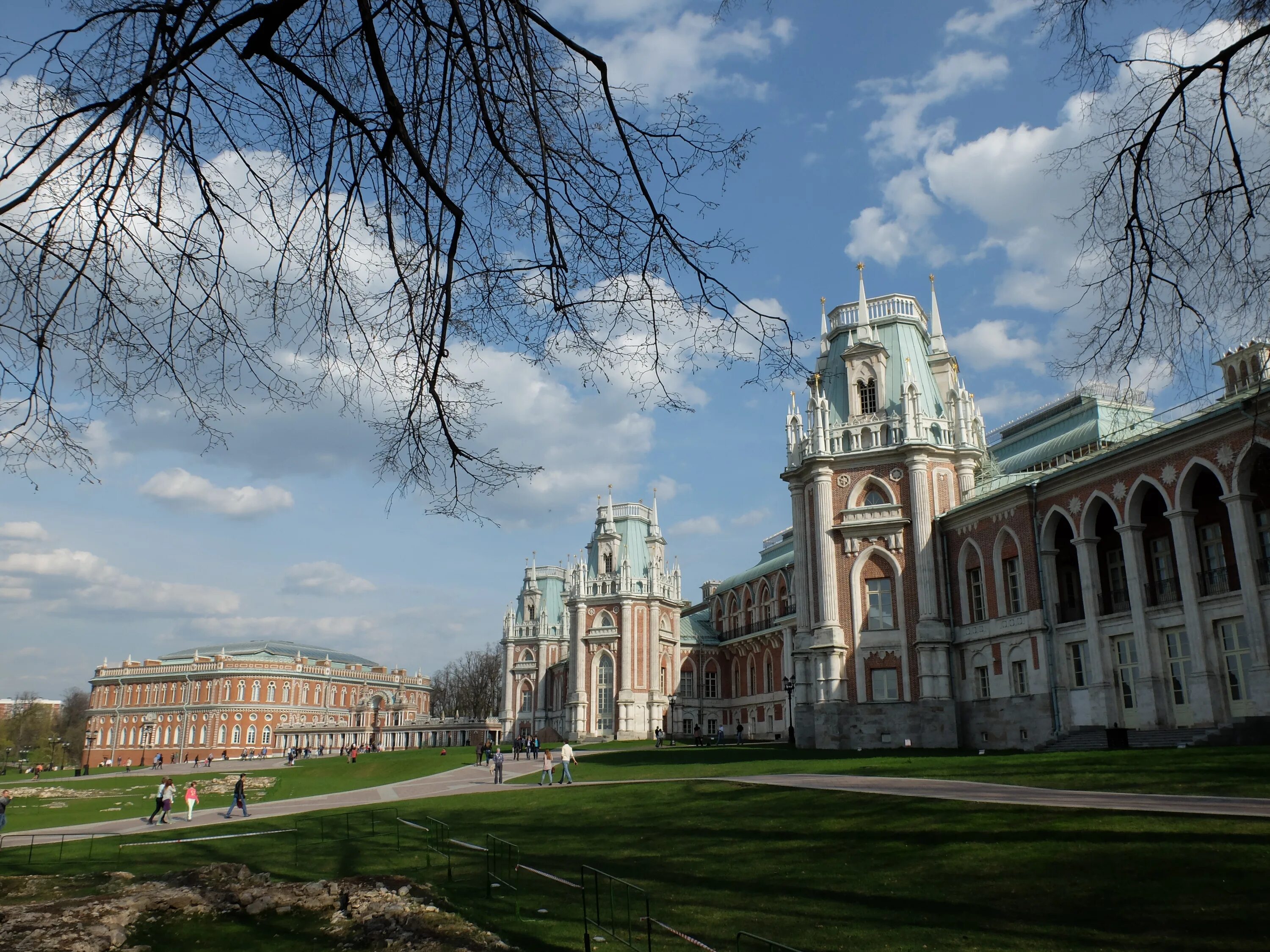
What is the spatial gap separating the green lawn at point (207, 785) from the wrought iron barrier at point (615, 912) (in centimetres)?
2424

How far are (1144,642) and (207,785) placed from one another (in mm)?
40729

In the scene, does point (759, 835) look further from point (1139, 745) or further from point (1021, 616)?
point (1021, 616)

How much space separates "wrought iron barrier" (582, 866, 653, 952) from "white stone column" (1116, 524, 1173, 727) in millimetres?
20577

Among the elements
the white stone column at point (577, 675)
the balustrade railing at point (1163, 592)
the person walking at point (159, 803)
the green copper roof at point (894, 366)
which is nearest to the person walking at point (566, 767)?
the person walking at point (159, 803)

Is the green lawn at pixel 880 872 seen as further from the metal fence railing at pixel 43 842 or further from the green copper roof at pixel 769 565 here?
the green copper roof at pixel 769 565

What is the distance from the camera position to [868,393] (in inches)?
1553

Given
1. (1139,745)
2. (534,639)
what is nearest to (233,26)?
(1139,745)

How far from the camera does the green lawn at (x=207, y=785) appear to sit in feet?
108

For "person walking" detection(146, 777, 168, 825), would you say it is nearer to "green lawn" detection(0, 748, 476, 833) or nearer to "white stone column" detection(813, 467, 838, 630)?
"green lawn" detection(0, 748, 476, 833)

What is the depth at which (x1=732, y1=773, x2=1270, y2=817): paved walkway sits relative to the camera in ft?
42.0

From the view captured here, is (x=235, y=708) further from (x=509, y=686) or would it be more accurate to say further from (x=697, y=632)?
(x=697, y=632)

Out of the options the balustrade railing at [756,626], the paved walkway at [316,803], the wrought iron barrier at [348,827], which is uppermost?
the balustrade railing at [756,626]

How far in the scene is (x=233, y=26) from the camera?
14.3 feet

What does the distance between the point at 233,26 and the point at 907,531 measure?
3509 centimetres
